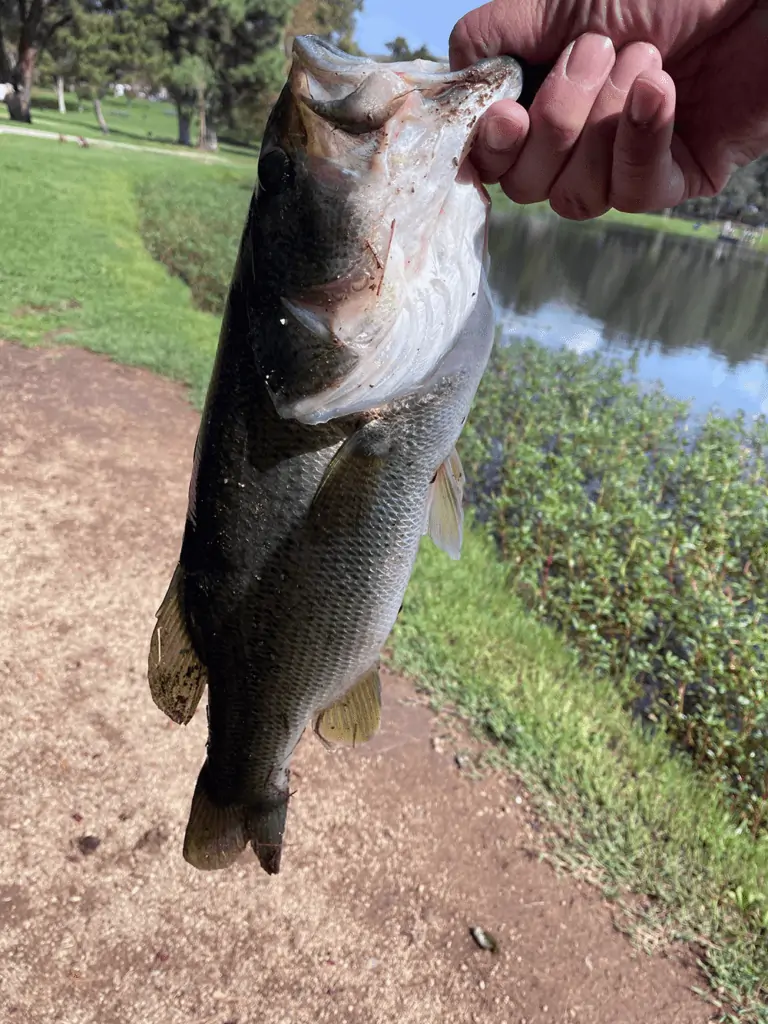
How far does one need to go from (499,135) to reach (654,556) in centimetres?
454

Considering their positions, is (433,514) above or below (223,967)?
above

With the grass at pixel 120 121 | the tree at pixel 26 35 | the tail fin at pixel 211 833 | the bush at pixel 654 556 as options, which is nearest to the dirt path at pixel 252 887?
the tail fin at pixel 211 833

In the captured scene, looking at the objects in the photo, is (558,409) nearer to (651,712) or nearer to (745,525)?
(745,525)

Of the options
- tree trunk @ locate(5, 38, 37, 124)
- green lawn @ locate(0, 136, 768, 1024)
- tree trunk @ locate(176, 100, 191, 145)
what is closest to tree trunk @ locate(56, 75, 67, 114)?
tree trunk @ locate(176, 100, 191, 145)

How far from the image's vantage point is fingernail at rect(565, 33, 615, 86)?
1.61 meters

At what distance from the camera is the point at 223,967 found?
3.05 meters

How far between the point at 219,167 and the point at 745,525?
31394 mm

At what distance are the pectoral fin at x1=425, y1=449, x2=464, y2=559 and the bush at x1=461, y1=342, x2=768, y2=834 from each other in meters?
3.27

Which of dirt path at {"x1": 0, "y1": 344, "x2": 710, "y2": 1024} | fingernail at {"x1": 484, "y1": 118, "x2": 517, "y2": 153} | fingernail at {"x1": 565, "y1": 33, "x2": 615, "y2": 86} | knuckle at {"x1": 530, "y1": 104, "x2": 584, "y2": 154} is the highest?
fingernail at {"x1": 565, "y1": 33, "x2": 615, "y2": 86}

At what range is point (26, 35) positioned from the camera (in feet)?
101

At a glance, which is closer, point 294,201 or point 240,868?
point 294,201

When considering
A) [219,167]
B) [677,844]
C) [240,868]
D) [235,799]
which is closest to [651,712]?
[677,844]

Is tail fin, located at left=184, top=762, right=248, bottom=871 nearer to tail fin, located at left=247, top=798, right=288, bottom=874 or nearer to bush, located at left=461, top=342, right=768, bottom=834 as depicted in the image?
tail fin, located at left=247, top=798, right=288, bottom=874

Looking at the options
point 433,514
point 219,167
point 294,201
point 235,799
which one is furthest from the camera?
point 219,167
